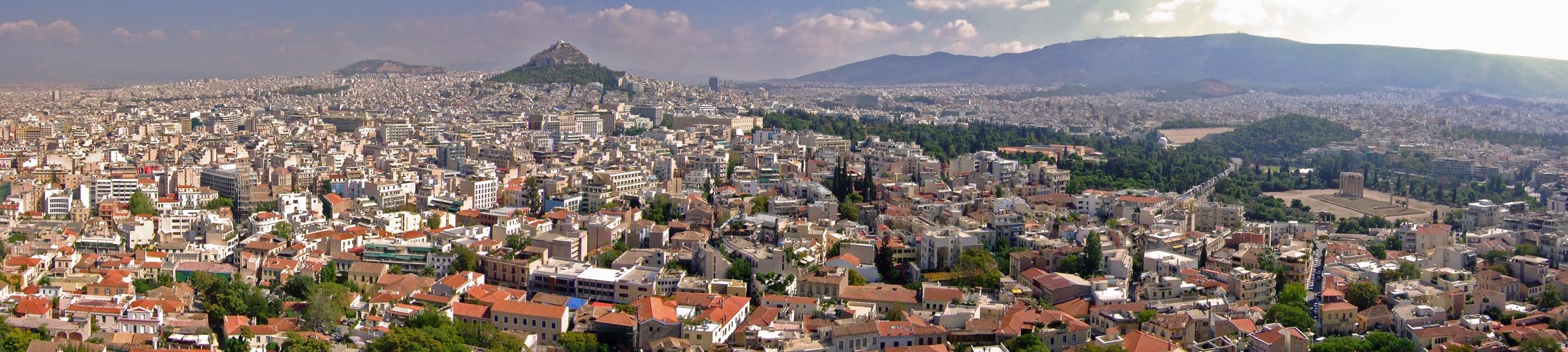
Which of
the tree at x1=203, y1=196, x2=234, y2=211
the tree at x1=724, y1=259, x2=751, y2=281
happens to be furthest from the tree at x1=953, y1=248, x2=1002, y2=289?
the tree at x1=203, y1=196, x2=234, y2=211

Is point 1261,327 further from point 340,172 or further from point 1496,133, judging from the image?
point 1496,133

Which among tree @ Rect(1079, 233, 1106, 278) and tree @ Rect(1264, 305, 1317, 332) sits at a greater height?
tree @ Rect(1079, 233, 1106, 278)

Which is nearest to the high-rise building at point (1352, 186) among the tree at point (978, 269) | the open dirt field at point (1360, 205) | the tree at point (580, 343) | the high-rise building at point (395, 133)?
the open dirt field at point (1360, 205)

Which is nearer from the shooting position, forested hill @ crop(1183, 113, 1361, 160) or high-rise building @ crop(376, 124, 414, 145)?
high-rise building @ crop(376, 124, 414, 145)

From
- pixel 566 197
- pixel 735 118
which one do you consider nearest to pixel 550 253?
pixel 566 197

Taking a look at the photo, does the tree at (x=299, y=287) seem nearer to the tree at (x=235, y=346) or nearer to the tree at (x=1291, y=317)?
the tree at (x=235, y=346)

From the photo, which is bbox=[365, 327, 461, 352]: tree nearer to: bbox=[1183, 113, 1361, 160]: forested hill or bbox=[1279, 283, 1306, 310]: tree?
bbox=[1279, 283, 1306, 310]: tree
